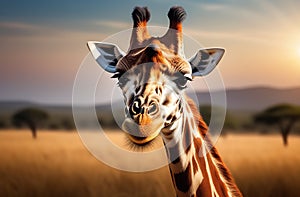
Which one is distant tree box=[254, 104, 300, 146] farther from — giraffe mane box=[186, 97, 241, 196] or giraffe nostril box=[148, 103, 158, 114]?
giraffe nostril box=[148, 103, 158, 114]

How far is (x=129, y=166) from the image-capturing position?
23.2ft

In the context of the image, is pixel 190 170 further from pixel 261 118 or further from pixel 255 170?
pixel 261 118

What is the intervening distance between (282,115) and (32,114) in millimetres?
7206

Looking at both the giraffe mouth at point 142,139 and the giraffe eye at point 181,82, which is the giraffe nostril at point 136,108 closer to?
the giraffe mouth at point 142,139

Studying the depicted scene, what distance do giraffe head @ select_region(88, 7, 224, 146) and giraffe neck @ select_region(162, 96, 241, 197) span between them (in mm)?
152

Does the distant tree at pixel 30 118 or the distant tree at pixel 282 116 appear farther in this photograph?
the distant tree at pixel 30 118

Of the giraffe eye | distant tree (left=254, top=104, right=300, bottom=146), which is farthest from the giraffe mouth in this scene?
distant tree (left=254, top=104, right=300, bottom=146)

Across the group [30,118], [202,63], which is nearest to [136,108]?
[202,63]

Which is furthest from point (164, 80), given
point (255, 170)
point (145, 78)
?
point (255, 170)

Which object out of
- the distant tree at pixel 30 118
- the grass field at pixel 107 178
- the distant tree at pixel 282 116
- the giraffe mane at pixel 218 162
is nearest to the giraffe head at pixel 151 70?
the giraffe mane at pixel 218 162

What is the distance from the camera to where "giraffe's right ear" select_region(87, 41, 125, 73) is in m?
3.43

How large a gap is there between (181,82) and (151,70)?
20 cm

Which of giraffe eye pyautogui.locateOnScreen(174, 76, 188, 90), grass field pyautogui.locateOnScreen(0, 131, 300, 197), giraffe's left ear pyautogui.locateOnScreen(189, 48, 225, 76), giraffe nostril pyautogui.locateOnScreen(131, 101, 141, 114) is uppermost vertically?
giraffe's left ear pyautogui.locateOnScreen(189, 48, 225, 76)

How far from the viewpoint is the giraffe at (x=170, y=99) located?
9.66ft
